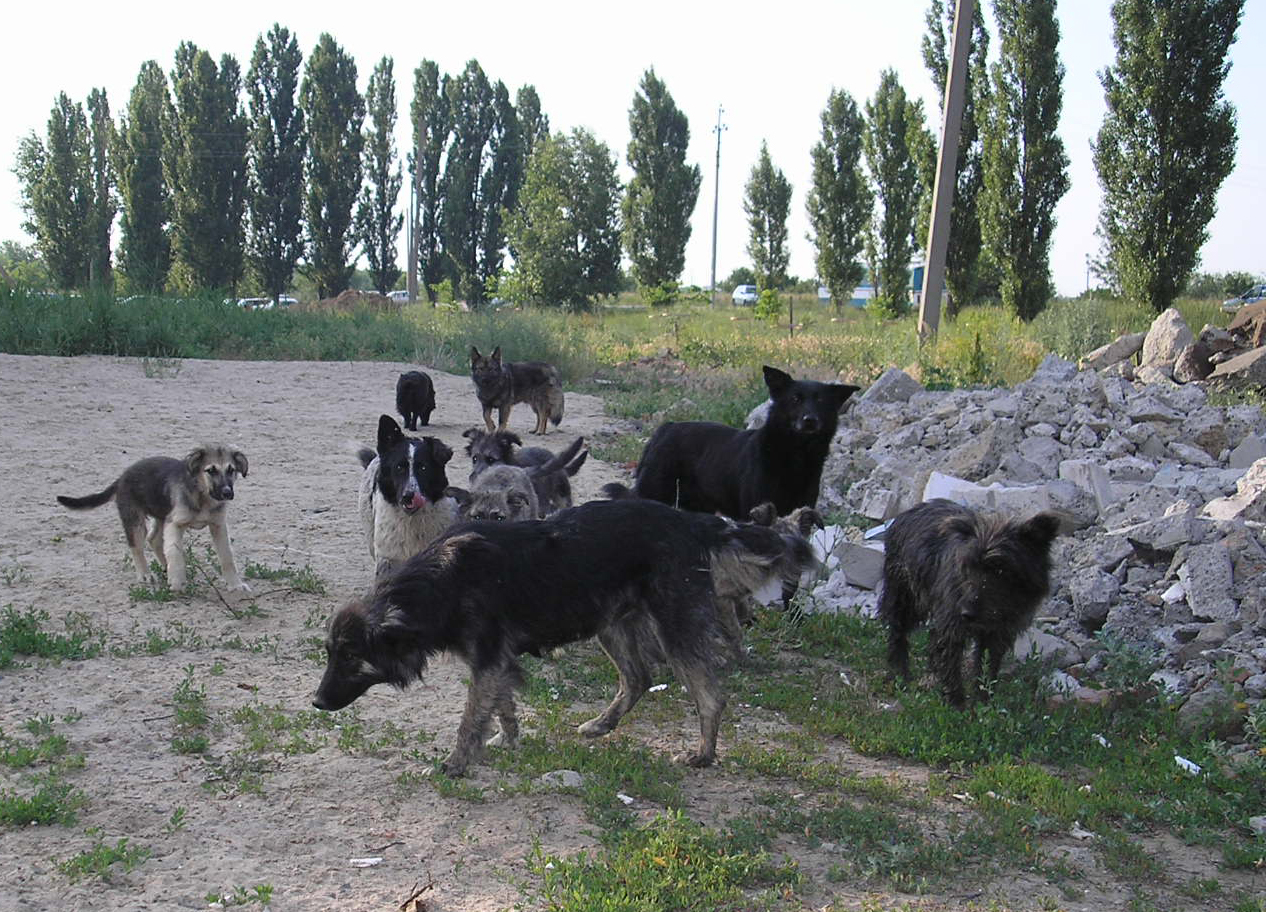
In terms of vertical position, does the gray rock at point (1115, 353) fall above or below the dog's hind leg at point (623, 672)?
above

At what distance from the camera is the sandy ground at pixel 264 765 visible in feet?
13.2

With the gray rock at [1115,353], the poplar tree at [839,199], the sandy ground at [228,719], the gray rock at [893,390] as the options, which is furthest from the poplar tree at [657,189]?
the sandy ground at [228,719]

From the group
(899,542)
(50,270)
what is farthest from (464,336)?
(50,270)

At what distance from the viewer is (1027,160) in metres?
26.6

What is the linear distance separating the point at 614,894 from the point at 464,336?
67.7 feet

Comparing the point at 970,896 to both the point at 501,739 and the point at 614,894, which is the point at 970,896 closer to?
the point at 614,894

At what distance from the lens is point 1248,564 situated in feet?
23.0

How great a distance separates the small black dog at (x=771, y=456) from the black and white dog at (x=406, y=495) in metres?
2.37

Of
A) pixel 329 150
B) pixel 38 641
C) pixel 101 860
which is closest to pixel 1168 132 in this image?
pixel 38 641

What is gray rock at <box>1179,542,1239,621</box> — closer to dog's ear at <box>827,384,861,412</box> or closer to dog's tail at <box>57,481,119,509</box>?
dog's ear at <box>827,384,861,412</box>

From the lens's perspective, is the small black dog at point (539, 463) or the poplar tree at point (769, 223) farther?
the poplar tree at point (769, 223)

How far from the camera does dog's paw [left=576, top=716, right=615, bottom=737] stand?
18.2 ft

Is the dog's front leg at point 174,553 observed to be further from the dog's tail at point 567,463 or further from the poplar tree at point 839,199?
the poplar tree at point 839,199

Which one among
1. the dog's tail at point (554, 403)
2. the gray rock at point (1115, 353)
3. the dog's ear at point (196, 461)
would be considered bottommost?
the dog's tail at point (554, 403)
